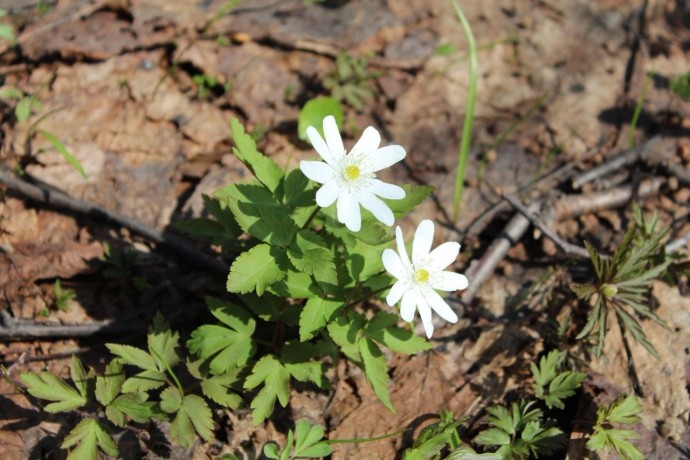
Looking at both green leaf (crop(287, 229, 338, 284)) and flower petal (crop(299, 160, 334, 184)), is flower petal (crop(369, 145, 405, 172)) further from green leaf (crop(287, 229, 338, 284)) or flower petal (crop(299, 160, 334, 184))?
green leaf (crop(287, 229, 338, 284))

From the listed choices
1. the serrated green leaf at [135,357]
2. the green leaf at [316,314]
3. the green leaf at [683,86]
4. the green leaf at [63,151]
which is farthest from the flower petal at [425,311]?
the green leaf at [683,86]

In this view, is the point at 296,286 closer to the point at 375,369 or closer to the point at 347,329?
the point at 347,329

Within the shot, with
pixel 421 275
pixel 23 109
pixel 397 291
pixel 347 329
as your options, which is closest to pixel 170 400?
pixel 347 329

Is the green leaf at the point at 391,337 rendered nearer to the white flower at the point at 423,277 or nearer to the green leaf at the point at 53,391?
the white flower at the point at 423,277

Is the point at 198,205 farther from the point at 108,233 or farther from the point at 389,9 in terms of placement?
the point at 389,9

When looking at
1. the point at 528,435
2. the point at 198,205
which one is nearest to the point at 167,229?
the point at 198,205
